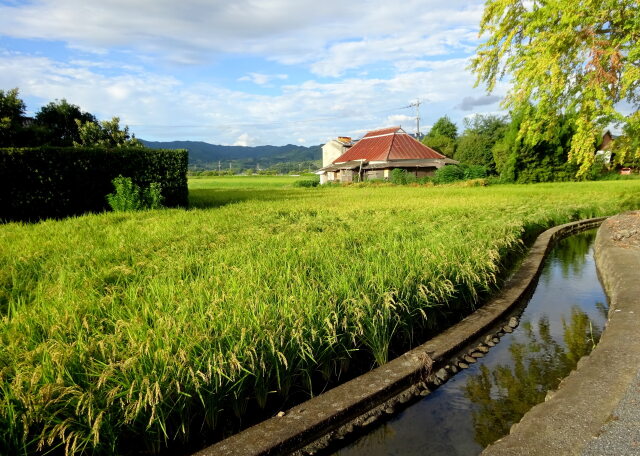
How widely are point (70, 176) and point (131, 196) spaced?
5.03 feet

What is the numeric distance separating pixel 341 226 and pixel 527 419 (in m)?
5.83

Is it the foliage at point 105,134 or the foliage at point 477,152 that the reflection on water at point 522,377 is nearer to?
the foliage at point 105,134

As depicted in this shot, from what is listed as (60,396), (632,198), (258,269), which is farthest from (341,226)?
(632,198)

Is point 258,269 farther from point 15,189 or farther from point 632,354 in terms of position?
point 15,189

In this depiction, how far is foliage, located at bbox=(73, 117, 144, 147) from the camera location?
82.9 feet

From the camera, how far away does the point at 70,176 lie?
1046 centimetres

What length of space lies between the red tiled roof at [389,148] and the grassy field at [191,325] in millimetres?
32385

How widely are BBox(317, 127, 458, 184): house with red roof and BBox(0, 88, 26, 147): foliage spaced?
25.8 metres

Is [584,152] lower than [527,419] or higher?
higher

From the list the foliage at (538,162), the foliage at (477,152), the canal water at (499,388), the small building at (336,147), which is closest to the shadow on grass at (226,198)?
the canal water at (499,388)

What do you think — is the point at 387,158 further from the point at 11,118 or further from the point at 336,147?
the point at 11,118

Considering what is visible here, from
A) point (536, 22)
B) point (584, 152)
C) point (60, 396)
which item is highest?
point (536, 22)

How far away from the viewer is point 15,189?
9.66m

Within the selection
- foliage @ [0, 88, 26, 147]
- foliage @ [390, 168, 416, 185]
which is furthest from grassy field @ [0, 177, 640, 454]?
foliage @ [390, 168, 416, 185]
